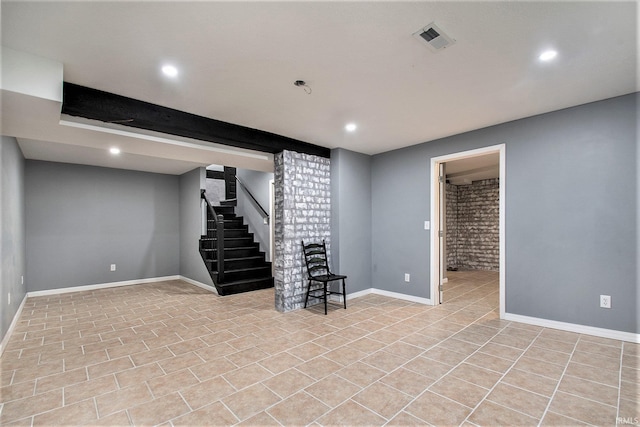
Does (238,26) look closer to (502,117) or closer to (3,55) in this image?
(3,55)

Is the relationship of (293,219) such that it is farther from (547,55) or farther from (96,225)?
(96,225)

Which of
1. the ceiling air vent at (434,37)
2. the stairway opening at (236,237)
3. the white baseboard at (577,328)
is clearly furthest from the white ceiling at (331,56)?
the stairway opening at (236,237)

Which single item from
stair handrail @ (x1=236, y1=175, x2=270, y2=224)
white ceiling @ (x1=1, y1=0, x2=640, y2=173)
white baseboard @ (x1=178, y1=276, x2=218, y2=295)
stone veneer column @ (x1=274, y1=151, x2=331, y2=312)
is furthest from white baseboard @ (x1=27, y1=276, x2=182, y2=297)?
stone veneer column @ (x1=274, y1=151, x2=331, y2=312)

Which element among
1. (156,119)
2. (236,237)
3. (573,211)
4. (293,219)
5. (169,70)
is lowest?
(236,237)

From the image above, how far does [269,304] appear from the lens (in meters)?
4.48

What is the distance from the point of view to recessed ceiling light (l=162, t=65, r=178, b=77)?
7.28ft

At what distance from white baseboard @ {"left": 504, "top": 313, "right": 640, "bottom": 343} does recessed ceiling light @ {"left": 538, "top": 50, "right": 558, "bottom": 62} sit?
2.70 meters

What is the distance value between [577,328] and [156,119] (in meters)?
4.83

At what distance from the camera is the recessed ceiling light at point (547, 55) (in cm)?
209

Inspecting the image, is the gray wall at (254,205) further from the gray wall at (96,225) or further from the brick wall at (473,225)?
the brick wall at (473,225)

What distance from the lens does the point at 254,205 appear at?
658 cm

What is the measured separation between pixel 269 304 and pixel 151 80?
328 cm

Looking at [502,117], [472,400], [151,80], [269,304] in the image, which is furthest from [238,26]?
[269,304]

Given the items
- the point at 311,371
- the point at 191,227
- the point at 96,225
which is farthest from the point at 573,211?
the point at 96,225
